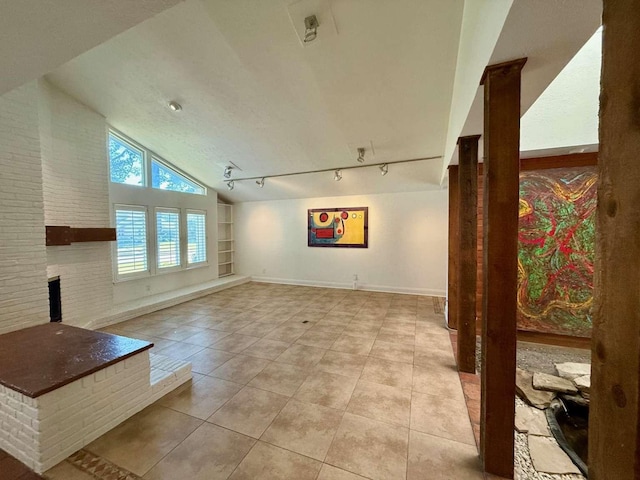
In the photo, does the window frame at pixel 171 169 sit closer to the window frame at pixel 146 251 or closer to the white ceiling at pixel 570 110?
the window frame at pixel 146 251

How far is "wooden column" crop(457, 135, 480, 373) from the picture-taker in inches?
103

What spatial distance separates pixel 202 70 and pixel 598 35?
4.19 m

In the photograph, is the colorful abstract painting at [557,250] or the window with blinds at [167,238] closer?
the colorful abstract painting at [557,250]

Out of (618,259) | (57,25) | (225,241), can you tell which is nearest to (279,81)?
(57,25)

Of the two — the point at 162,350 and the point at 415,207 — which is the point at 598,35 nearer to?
the point at 415,207

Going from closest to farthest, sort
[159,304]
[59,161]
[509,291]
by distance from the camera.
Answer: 1. [509,291]
2. [59,161]
3. [159,304]

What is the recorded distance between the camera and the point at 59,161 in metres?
3.75

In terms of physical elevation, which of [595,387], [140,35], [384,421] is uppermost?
[140,35]

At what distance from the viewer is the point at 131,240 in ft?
16.2

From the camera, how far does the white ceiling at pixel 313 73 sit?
143cm

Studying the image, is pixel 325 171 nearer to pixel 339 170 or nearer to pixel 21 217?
pixel 339 170

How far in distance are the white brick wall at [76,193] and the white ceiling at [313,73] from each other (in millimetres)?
365

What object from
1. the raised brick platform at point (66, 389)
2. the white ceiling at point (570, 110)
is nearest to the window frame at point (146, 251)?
the raised brick platform at point (66, 389)

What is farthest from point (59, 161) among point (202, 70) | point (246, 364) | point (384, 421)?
point (384, 421)
